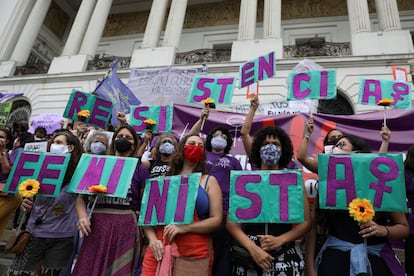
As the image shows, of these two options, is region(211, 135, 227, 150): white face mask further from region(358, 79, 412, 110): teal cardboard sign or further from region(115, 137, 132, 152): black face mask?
region(358, 79, 412, 110): teal cardboard sign

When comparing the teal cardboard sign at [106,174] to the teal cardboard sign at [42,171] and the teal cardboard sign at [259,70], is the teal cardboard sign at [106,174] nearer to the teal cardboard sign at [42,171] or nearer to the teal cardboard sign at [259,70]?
the teal cardboard sign at [42,171]

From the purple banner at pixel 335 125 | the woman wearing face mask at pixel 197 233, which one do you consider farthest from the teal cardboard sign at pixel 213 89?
the woman wearing face mask at pixel 197 233

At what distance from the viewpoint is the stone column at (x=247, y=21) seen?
44.6 feet

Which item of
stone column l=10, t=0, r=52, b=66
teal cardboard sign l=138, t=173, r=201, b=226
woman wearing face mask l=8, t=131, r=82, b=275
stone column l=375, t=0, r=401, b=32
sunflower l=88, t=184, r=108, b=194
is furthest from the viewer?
stone column l=10, t=0, r=52, b=66

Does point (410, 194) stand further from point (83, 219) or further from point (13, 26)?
point (13, 26)

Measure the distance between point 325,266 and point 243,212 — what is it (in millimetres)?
711

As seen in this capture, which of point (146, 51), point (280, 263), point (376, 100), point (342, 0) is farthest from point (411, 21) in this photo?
point (280, 263)

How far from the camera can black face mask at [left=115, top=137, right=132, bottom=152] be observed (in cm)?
323

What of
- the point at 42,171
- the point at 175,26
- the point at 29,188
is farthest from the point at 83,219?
the point at 175,26

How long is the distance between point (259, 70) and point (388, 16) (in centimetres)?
1043

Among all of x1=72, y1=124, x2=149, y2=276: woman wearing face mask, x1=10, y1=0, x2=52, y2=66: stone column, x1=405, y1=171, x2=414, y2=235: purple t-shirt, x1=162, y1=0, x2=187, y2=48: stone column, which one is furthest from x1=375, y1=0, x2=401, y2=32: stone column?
x1=10, y1=0, x2=52, y2=66: stone column

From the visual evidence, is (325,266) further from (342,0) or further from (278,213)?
(342,0)

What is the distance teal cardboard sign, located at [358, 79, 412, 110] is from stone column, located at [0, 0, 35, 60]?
18386mm

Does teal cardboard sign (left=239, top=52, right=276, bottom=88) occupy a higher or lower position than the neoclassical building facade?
lower
